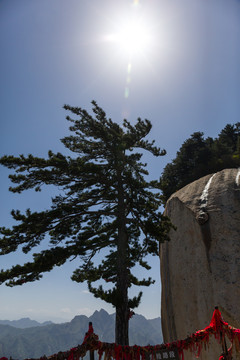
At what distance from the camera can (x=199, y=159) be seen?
28734mm

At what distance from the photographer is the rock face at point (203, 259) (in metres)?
12.5

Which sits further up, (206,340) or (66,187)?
(66,187)

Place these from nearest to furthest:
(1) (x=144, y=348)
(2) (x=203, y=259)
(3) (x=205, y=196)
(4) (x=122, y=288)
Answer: (1) (x=144, y=348), (4) (x=122, y=288), (2) (x=203, y=259), (3) (x=205, y=196)

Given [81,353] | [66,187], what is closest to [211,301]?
[81,353]

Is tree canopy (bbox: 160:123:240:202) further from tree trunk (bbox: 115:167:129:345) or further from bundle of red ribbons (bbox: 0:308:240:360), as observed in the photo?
bundle of red ribbons (bbox: 0:308:240:360)

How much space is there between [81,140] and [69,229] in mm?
Answer: 6413

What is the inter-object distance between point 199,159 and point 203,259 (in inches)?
658

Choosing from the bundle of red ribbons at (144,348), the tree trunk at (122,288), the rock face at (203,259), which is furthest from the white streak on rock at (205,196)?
the bundle of red ribbons at (144,348)

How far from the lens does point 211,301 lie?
41.5 feet

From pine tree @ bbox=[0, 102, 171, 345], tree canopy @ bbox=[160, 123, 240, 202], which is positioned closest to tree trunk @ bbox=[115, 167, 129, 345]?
pine tree @ bbox=[0, 102, 171, 345]

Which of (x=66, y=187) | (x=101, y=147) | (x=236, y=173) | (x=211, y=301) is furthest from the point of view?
(x=236, y=173)

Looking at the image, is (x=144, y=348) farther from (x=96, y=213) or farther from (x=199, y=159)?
(x=199, y=159)

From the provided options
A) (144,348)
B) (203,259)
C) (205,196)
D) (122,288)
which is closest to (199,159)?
(205,196)

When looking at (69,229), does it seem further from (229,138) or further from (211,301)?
(229,138)
